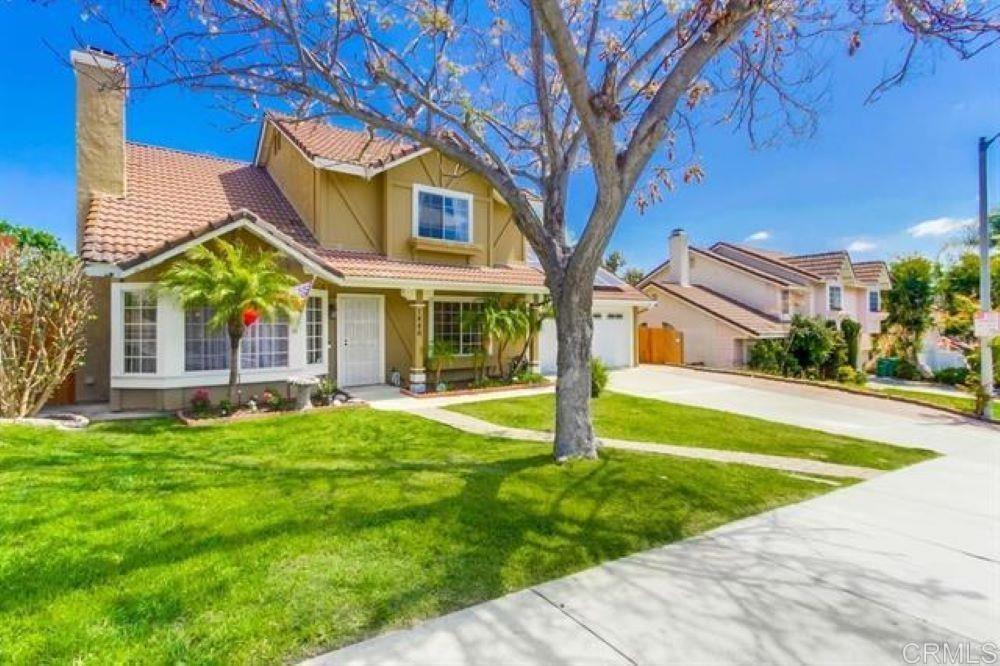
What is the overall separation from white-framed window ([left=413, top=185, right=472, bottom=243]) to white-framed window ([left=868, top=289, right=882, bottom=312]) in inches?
1150

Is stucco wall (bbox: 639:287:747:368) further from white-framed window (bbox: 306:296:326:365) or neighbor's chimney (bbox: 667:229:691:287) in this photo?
white-framed window (bbox: 306:296:326:365)

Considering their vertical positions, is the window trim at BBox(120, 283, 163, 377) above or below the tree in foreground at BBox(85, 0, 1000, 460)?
below

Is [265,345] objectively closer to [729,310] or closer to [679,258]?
[729,310]

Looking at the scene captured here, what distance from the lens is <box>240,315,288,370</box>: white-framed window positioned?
36.8 ft

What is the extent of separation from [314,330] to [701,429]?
9779 millimetres

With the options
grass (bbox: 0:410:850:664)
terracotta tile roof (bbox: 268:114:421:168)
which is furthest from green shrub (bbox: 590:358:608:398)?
terracotta tile roof (bbox: 268:114:421:168)

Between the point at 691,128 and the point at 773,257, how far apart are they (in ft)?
86.9

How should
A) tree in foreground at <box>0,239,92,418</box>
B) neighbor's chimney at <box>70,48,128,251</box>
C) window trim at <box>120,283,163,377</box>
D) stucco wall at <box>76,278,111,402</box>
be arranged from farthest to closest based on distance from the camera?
neighbor's chimney at <box>70,48,128,251</box> < stucco wall at <box>76,278,111,402</box> < window trim at <box>120,283,163,377</box> < tree in foreground at <box>0,239,92,418</box>

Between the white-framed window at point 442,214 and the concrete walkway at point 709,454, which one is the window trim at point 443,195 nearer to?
the white-framed window at point 442,214

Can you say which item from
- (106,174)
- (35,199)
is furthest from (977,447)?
(35,199)

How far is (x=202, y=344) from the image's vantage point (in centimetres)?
1077

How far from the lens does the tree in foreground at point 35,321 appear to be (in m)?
8.53

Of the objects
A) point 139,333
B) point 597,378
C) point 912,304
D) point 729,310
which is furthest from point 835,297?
point 139,333

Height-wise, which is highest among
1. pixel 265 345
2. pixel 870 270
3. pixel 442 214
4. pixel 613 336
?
pixel 870 270
